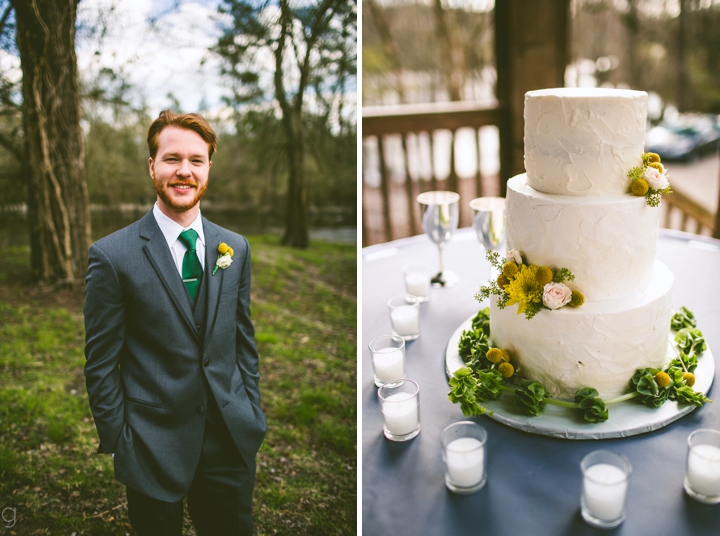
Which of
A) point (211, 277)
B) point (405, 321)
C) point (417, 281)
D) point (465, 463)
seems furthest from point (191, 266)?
point (417, 281)

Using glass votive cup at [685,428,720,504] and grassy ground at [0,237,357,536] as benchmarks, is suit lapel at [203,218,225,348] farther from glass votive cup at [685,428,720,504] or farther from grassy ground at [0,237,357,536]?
glass votive cup at [685,428,720,504]

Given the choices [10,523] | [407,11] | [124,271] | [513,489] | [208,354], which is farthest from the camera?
[407,11]

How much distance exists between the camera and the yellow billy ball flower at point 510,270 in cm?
140

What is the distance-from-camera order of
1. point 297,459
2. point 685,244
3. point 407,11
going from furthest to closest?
point 407,11 < point 685,244 < point 297,459

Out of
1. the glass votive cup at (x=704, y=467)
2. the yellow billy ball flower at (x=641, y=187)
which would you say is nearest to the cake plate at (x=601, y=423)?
the glass votive cup at (x=704, y=467)

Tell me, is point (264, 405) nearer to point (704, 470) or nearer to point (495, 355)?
point (495, 355)

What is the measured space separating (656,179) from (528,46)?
2.33 m

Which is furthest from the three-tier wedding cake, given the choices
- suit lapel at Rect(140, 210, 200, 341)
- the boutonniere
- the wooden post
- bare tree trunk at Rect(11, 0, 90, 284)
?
the wooden post

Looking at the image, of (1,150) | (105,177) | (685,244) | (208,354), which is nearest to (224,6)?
(105,177)

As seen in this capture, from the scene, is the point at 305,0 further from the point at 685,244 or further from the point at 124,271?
the point at 685,244

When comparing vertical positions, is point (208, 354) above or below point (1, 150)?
below

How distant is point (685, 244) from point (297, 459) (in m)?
1.92

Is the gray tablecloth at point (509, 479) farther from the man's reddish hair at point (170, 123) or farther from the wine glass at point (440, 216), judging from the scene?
the man's reddish hair at point (170, 123)

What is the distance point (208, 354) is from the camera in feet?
4.55
